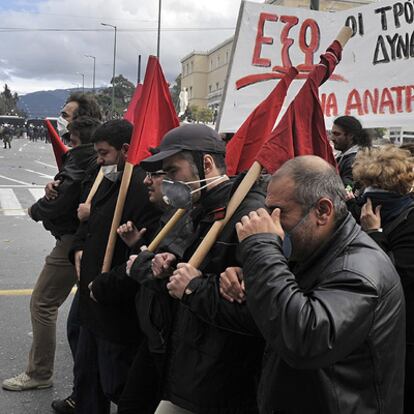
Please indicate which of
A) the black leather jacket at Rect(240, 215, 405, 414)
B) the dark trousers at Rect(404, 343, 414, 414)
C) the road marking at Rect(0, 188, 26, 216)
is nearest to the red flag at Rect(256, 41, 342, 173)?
the black leather jacket at Rect(240, 215, 405, 414)

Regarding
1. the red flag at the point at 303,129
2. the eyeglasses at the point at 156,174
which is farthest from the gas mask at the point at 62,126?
the red flag at the point at 303,129

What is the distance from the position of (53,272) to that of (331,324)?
278 centimetres

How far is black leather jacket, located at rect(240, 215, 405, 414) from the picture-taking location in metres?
1.58

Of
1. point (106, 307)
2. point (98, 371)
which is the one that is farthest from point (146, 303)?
point (98, 371)

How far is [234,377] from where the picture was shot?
2.22 m

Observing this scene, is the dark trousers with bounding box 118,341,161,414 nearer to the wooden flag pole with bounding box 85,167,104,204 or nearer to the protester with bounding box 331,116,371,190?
the wooden flag pole with bounding box 85,167,104,204

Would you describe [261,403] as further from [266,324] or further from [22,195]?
[22,195]

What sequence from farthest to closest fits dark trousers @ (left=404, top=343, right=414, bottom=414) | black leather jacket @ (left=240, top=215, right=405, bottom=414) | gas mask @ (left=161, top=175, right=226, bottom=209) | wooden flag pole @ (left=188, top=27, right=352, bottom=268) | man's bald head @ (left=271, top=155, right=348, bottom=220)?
dark trousers @ (left=404, top=343, right=414, bottom=414) → gas mask @ (left=161, top=175, right=226, bottom=209) → wooden flag pole @ (left=188, top=27, right=352, bottom=268) → man's bald head @ (left=271, top=155, right=348, bottom=220) → black leather jacket @ (left=240, top=215, right=405, bottom=414)

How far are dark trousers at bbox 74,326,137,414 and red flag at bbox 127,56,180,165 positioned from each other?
1.11m

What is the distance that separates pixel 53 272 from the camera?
13.1 feet

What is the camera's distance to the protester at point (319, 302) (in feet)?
5.22

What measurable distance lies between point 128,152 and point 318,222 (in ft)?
5.34

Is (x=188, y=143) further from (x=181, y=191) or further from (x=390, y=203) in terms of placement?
(x=390, y=203)

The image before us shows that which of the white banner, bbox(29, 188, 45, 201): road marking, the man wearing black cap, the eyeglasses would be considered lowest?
bbox(29, 188, 45, 201): road marking
